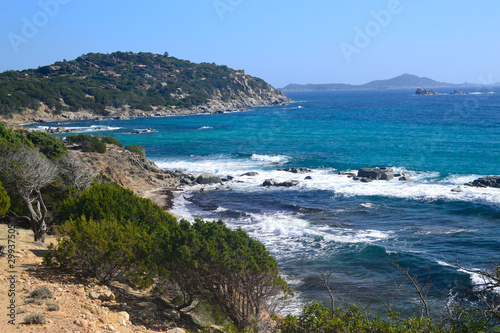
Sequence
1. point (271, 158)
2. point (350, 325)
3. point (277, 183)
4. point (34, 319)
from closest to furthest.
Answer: point (350, 325), point (34, 319), point (277, 183), point (271, 158)

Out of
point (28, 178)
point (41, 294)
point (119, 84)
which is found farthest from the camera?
point (119, 84)

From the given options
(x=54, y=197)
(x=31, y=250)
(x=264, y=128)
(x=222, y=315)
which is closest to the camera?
(x=222, y=315)

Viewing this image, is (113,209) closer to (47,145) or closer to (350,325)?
(350,325)

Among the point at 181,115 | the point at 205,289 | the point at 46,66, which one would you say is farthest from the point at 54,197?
the point at 46,66

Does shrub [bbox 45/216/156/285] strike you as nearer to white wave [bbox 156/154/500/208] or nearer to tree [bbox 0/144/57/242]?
tree [bbox 0/144/57/242]

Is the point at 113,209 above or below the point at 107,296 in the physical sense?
above

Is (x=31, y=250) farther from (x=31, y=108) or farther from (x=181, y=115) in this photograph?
(x=181, y=115)

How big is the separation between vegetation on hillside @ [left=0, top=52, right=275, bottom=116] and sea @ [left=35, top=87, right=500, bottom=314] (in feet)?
119

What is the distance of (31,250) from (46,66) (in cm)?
13655

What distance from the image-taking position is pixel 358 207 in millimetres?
27484

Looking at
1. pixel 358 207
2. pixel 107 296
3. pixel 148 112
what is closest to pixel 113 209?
pixel 107 296

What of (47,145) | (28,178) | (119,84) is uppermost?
(119,84)

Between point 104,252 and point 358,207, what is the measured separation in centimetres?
1974

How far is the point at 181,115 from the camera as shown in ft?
341
